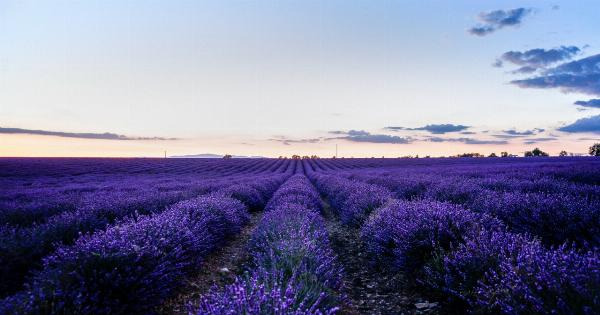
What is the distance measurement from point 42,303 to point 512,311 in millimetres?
3024

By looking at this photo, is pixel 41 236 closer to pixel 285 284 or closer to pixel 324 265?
pixel 285 284

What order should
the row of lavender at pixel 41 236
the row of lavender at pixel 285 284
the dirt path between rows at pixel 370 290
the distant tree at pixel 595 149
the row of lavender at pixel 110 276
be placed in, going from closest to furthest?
the row of lavender at pixel 285 284, the row of lavender at pixel 110 276, the dirt path between rows at pixel 370 290, the row of lavender at pixel 41 236, the distant tree at pixel 595 149

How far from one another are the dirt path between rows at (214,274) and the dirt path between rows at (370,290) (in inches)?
49.2

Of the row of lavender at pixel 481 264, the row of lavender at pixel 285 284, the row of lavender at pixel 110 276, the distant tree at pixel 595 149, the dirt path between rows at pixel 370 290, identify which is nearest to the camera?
the row of lavender at pixel 481 264

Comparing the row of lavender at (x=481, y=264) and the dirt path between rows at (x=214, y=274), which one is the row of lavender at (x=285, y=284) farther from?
the row of lavender at (x=481, y=264)

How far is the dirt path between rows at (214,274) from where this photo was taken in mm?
3230

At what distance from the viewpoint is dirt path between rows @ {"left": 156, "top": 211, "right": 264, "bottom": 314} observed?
3230 mm

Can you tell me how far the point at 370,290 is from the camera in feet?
11.9

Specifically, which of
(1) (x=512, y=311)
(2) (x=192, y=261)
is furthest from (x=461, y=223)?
(2) (x=192, y=261)

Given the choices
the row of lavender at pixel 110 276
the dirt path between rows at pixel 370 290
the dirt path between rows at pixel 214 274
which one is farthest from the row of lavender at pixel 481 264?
the row of lavender at pixel 110 276

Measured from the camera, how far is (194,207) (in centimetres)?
556

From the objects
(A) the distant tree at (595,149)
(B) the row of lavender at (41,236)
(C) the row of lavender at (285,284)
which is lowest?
(B) the row of lavender at (41,236)

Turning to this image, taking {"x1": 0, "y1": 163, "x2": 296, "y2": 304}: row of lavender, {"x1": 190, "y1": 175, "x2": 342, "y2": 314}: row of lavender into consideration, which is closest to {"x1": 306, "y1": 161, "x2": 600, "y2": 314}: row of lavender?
{"x1": 190, "y1": 175, "x2": 342, "y2": 314}: row of lavender

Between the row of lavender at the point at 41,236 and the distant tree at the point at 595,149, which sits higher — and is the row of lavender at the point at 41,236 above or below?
below
